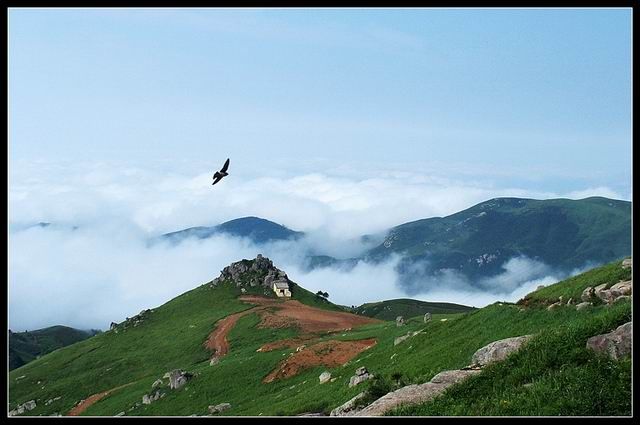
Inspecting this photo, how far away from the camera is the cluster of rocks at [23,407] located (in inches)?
3676

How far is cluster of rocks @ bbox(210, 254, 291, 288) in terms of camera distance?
5842 inches

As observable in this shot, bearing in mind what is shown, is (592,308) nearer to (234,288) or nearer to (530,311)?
(530,311)

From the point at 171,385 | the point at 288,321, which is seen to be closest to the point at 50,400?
the point at 171,385

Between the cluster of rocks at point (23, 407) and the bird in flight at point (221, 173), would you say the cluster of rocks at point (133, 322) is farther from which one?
the bird in flight at point (221, 173)

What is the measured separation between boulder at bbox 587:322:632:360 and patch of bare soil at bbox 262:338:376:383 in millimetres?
41907

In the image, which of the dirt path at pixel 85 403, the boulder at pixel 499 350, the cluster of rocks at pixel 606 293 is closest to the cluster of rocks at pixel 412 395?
the boulder at pixel 499 350

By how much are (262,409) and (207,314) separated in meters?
84.6

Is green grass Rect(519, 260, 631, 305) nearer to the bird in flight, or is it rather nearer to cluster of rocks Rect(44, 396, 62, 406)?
the bird in flight

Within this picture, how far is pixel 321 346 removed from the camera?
2788 inches

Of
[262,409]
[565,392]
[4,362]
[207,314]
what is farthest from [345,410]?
[207,314]

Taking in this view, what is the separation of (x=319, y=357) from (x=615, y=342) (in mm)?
47135

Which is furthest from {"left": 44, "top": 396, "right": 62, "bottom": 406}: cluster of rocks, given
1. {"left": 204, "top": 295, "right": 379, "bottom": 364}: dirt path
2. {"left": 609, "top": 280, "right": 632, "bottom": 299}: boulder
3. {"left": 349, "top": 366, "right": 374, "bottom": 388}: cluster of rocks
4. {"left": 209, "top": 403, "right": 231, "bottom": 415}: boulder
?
{"left": 609, "top": 280, "right": 632, "bottom": 299}: boulder
